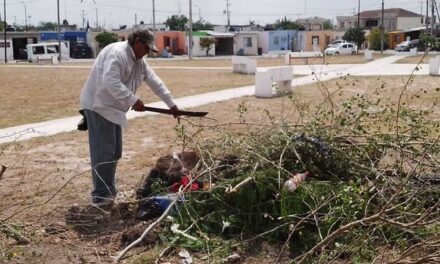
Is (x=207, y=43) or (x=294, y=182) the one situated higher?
(x=207, y=43)

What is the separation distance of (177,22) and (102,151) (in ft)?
311

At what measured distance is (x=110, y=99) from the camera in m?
5.35

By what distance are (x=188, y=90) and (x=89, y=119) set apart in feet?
40.5

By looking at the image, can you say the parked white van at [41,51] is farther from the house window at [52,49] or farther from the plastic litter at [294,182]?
the plastic litter at [294,182]

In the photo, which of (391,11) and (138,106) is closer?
(138,106)

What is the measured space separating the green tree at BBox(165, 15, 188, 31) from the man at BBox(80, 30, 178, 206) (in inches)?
3707

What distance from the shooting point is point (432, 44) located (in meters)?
4.90

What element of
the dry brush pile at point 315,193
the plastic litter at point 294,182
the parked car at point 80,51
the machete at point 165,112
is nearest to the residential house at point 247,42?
the parked car at point 80,51

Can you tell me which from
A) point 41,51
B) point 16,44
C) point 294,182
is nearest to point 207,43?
point 16,44

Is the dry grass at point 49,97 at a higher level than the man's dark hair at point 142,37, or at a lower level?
lower

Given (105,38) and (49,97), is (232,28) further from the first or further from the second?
(49,97)

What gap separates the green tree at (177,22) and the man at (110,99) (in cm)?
9415

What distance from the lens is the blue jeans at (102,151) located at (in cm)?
547

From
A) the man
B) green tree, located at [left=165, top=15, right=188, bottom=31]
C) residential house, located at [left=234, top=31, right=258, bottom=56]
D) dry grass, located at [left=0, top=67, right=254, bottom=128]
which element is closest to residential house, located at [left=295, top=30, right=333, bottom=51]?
residential house, located at [left=234, top=31, right=258, bottom=56]
